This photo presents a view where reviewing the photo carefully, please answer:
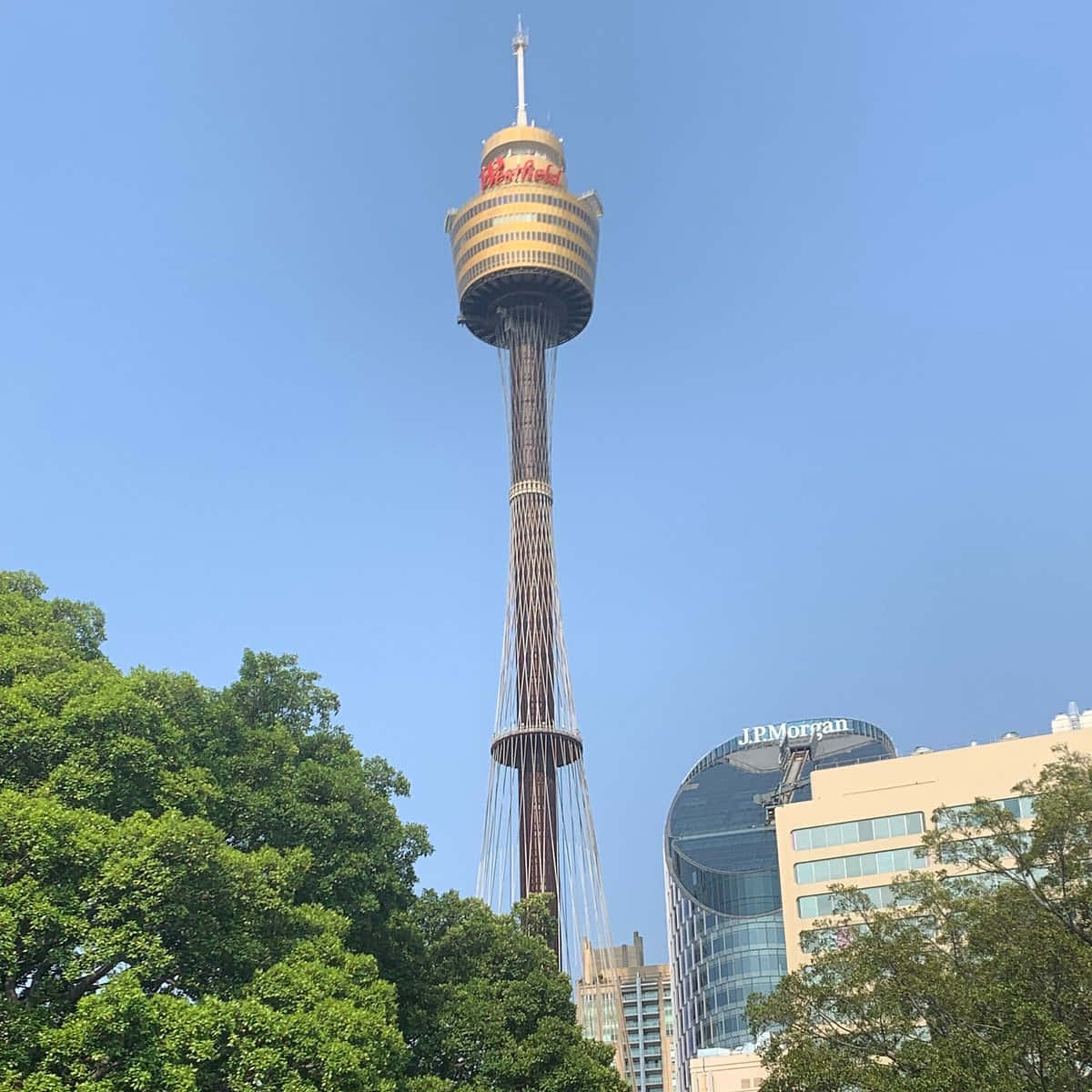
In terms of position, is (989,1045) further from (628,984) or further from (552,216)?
(628,984)

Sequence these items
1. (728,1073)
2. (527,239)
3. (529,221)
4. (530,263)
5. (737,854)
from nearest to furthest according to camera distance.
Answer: (728,1073) → (530,263) → (527,239) → (529,221) → (737,854)

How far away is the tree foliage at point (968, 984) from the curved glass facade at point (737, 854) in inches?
2798

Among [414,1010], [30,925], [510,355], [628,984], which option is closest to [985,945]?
[414,1010]

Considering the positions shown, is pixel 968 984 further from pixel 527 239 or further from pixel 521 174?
pixel 521 174

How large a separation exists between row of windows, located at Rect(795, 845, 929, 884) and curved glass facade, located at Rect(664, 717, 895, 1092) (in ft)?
142

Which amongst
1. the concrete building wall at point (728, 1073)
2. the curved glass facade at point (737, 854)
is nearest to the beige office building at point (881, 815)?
the concrete building wall at point (728, 1073)

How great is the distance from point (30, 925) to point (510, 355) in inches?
3317

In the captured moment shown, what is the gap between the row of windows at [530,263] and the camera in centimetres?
10206

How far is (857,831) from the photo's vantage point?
196ft

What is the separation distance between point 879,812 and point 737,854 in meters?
55.1

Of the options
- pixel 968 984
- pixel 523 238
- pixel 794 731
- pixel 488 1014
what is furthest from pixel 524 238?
pixel 968 984

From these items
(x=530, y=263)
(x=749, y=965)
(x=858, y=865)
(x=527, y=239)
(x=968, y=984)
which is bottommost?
(x=968, y=984)

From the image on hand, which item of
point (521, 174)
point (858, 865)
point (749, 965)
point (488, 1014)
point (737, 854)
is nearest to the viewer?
point (488, 1014)

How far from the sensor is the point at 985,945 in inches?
1191
